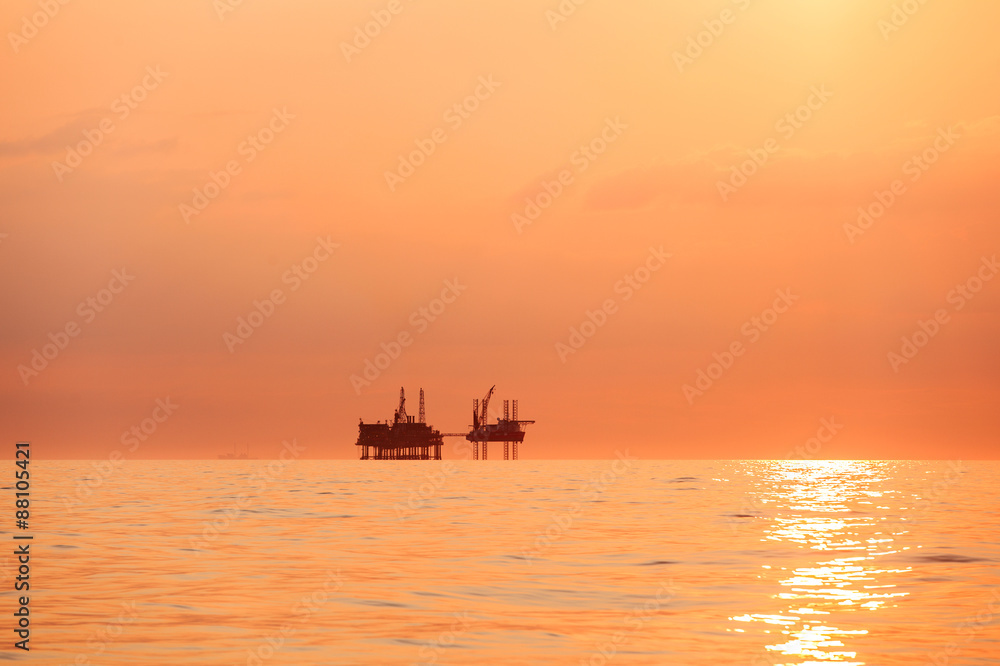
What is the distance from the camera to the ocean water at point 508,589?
64.3 feet

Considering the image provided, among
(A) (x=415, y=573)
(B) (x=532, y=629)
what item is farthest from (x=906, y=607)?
(A) (x=415, y=573)

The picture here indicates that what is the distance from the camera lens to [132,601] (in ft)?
78.7

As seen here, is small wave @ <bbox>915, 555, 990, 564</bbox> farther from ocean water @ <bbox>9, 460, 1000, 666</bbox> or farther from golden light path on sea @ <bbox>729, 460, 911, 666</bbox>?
golden light path on sea @ <bbox>729, 460, 911, 666</bbox>

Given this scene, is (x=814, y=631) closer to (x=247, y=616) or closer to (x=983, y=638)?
(x=983, y=638)

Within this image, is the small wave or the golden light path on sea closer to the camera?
→ the golden light path on sea

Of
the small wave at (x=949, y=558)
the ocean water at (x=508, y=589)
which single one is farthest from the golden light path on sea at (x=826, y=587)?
the small wave at (x=949, y=558)

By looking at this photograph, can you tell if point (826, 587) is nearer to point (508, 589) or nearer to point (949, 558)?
point (508, 589)

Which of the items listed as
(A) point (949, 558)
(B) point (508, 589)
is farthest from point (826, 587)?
(A) point (949, 558)

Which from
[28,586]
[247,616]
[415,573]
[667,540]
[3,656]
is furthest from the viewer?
[667,540]

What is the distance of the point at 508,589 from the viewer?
88.2ft

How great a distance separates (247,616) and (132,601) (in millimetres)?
3111

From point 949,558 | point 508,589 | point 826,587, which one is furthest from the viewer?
point 949,558

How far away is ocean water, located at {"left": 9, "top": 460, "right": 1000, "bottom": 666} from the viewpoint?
19609 millimetres

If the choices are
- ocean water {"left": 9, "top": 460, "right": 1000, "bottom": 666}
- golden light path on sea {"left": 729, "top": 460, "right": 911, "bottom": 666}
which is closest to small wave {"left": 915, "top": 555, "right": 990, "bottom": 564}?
ocean water {"left": 9, "top": 460, "right": 1000, "bottom": 666}
